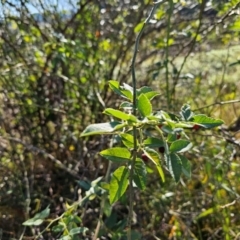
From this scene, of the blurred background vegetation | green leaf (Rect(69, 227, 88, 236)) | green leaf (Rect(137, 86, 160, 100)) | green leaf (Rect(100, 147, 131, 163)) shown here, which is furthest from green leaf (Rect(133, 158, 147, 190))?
the blurred background vegetation

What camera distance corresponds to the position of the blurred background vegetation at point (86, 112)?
77.7 inches

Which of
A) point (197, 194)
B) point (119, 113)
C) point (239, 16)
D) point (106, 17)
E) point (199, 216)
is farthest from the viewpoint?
Answer: point (106, 17)

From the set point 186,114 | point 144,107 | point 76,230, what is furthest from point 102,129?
point 76,230

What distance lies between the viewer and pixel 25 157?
239 centimetres

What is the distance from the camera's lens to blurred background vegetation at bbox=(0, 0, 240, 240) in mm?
1973

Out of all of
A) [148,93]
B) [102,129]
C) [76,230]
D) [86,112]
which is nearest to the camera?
[102,129]

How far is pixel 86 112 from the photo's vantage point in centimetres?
244

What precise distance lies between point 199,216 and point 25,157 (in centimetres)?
84

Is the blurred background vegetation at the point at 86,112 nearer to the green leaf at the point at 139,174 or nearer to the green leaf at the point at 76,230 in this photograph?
the green leaf at the point at 76,230

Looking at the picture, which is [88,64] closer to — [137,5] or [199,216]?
[137,5]

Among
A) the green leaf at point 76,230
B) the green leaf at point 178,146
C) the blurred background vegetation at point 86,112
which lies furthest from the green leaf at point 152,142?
the blurred background vegetation at point 86,112

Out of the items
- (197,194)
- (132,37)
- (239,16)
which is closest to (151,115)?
(239,16)

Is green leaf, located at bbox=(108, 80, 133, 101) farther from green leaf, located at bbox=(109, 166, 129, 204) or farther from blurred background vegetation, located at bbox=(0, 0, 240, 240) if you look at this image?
blurred background vegetation, located at bbox=(0, 0, 240, 240)

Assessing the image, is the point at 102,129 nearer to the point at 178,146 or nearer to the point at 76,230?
the point at 178,146
